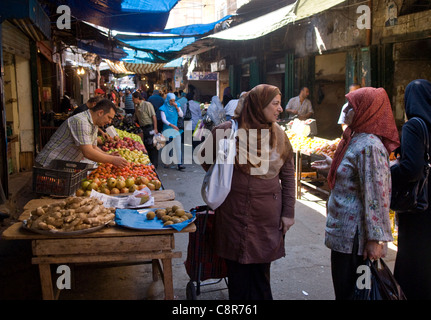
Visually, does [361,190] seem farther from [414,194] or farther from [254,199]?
[254,199]

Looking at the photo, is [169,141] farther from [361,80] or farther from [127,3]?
[361,80]

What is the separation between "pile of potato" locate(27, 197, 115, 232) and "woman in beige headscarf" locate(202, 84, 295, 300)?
0.92 metres

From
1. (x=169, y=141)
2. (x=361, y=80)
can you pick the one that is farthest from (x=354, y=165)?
(x=169, y=141)

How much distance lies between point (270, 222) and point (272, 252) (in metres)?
0.22

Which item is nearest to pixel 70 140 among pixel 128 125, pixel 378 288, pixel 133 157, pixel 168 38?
pixel 133 157

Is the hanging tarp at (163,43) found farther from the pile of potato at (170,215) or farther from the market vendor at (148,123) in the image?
the pile of potato at (170,215)

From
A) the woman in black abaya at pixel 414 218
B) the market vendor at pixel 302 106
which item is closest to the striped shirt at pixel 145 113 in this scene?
the market vendor at pixel 302 106

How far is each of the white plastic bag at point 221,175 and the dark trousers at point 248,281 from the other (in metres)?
0.52

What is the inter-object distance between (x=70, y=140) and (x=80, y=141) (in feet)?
0.74

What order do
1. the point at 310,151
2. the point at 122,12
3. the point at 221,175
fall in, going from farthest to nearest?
1. the point at 122,12
2. the point at 310,151
3. the point at 221,175

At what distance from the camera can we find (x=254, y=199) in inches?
112

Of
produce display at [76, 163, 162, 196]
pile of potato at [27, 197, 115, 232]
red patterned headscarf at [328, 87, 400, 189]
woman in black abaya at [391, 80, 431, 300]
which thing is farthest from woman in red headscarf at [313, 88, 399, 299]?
produce display at [76, 163, 162, 196]

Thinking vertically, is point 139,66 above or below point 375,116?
above

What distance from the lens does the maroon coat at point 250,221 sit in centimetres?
284
